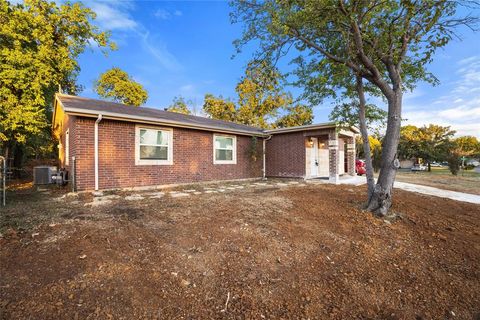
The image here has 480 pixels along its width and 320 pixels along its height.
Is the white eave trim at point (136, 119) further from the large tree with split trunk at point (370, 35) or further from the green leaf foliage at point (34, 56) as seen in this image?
the green leaf foliage at point (34, 56)

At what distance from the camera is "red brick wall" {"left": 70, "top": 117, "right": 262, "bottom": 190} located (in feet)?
24.4

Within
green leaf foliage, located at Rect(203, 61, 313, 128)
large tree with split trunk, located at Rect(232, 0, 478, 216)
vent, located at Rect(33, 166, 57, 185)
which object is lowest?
vent, located at Rect(33, 166, 57, 185)

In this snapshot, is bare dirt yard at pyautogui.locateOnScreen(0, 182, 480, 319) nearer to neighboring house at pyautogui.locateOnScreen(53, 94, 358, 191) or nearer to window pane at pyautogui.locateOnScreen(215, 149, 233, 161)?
neighboring house at pyautogui.locateOnScreen(53, 94, 358, 191)

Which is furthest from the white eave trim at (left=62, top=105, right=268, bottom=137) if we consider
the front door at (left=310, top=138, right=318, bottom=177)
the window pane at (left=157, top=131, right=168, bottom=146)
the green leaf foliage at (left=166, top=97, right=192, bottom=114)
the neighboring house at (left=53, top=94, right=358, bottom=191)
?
the green leaf foliage at (left=166, top=97, right=192, bottom=114)

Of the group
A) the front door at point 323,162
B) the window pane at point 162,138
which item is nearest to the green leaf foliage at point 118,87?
the window pane at point 162,138

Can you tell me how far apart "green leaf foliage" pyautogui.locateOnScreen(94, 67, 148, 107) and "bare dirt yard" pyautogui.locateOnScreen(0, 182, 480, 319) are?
22489 mm

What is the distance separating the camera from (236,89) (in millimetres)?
27172

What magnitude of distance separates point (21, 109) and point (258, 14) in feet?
42.3

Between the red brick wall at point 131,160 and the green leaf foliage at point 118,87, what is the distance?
18.7 metres

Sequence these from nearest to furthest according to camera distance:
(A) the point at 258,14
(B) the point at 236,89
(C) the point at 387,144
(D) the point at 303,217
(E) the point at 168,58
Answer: (D) the point at 303,217 < (C) the point at 387,144 < (A) the point at 258,14 < (E) the point at 168,58 < (B) the point at 236,89

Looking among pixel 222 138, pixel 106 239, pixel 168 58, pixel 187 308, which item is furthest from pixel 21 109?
pixel 187 308

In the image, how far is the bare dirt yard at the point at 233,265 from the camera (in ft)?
7.44

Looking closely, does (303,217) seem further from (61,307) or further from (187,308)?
(61,307)

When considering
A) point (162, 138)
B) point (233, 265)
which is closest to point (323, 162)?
point (162, 138)
